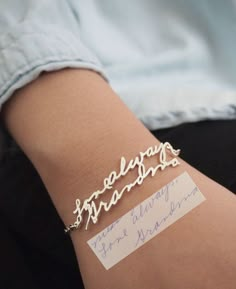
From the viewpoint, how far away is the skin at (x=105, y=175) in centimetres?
46

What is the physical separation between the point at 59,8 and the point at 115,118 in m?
0.19

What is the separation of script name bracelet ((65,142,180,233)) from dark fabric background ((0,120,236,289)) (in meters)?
0.09

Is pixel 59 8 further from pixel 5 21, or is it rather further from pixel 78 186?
pixel 78 186

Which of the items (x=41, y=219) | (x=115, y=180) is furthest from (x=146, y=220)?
(x=41, y=219)

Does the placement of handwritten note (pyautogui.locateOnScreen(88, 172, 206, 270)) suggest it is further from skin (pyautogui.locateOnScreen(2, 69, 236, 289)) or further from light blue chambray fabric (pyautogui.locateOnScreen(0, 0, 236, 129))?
light blue chambray fabric (pyautogui.locateOnScreen(0, 0, 236, 129))

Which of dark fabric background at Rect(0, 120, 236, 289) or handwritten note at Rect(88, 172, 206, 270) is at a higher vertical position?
dark fabric background at Rect(0, 120, 236, 289)

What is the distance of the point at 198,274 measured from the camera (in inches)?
17.8

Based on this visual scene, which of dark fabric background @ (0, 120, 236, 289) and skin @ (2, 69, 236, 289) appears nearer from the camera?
skin @ (2, 69, 236, 289)

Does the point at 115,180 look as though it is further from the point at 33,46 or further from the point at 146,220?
the point at 33,46

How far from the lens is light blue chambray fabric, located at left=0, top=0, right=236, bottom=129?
1.98 feet

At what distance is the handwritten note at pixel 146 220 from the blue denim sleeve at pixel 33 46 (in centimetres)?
16

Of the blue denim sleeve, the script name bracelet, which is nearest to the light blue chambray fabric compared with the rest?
the blue denim sleeve

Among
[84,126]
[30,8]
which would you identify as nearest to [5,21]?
[30,8]

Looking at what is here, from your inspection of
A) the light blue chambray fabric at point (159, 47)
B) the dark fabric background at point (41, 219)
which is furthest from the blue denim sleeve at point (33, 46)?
the dark fabric background at point (41, 219)
